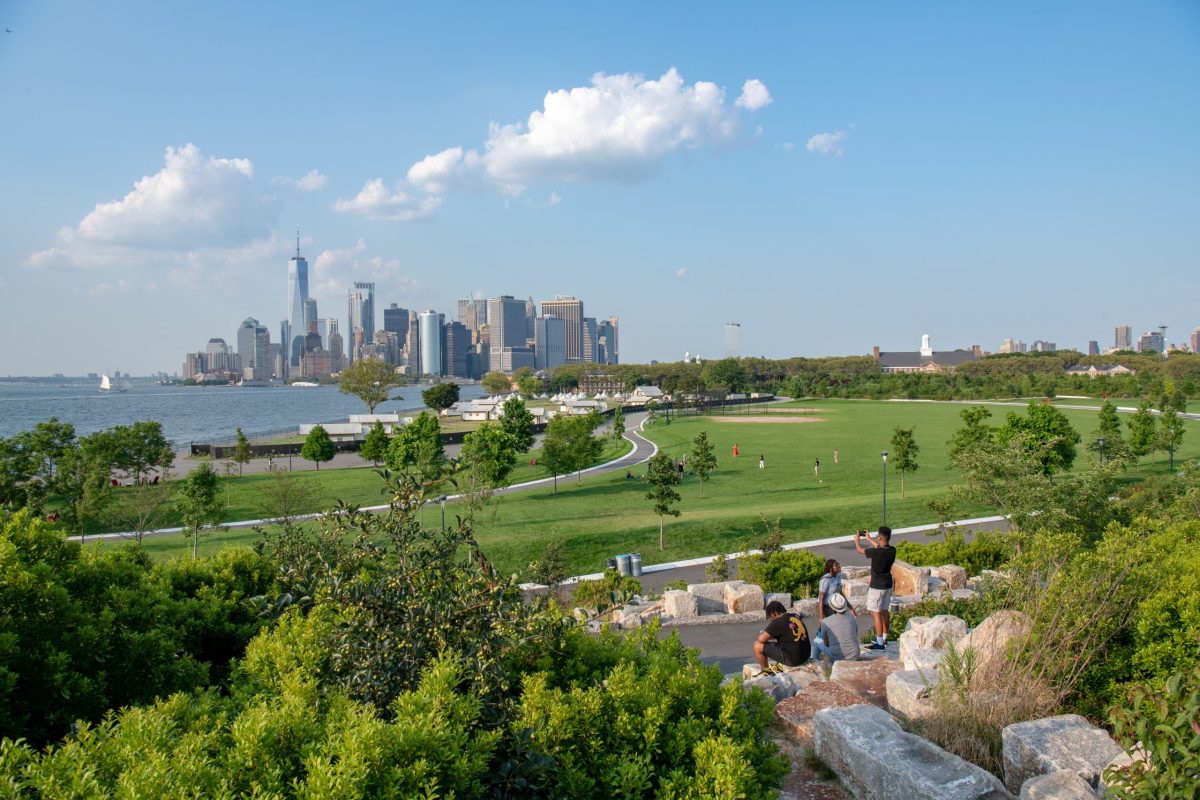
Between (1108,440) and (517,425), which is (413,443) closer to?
(517,425)

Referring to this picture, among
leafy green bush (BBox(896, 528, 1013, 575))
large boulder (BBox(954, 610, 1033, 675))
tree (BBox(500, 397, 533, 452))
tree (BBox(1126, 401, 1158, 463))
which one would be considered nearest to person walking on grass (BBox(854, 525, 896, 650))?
large boulder (BBox(954, 610, 1033, 675))

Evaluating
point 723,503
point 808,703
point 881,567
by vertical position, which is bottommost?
point 723,503

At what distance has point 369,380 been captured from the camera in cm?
10212

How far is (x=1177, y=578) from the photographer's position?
21.3 feet

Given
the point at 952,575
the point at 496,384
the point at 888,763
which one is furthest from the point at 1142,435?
the point at 496,384

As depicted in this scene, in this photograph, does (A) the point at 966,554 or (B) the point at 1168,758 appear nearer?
(B) the point at 1168,758

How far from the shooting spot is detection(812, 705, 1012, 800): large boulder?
14.5 ft

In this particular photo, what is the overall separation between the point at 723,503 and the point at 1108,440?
723 inches

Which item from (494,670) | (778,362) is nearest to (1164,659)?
(494,670)

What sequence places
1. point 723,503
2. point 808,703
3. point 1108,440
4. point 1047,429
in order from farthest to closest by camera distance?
point 1108,440 < point 723,503 < point 1047,429 < point 808,703

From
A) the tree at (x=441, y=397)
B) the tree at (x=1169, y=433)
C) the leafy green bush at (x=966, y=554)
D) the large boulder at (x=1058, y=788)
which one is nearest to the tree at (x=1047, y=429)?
the tree at (x=1169, y=433)

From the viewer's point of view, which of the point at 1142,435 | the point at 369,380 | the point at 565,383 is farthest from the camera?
the point at 565,383

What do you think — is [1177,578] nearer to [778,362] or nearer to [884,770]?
[884,770]

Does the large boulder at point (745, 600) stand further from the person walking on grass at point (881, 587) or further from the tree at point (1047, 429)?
the tree at point (1047, 429)
